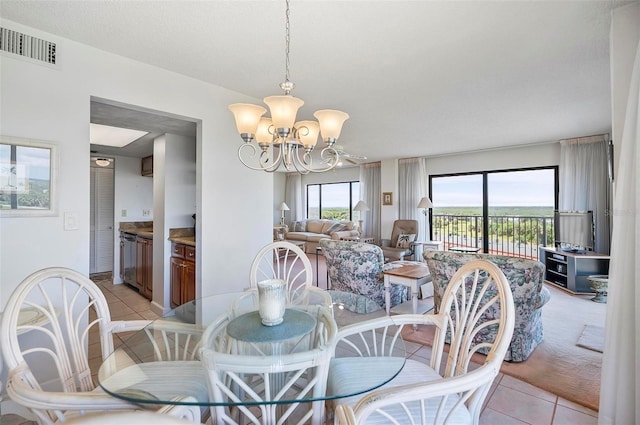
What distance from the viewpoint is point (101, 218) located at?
514 cm

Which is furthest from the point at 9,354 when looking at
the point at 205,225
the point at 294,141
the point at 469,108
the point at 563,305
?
the point at 563,305

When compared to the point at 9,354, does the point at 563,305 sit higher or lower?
lower

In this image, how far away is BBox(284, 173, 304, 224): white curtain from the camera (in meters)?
9.65

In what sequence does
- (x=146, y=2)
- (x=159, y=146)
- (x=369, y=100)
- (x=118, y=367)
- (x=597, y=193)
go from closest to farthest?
(x=118, y=367), (x=146, y=2), (x=369, y=100), (x=159, y=146), (x=597, y=193)

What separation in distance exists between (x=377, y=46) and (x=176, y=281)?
309 centimetres

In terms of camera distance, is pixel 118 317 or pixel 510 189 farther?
pixel 510 189

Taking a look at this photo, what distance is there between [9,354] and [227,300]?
1051mm

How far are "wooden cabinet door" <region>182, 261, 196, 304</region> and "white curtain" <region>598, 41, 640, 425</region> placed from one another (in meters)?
3.17

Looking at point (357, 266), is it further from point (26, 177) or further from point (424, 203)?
point (424, 203)

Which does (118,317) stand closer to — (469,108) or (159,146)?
(159,146)

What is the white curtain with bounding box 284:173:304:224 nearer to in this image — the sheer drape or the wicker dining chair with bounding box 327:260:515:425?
the sheer drape

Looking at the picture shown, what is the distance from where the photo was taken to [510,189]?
599cm

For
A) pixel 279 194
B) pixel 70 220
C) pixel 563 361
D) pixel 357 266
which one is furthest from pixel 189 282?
pixel 279 194

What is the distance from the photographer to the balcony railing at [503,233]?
584 centimetres
